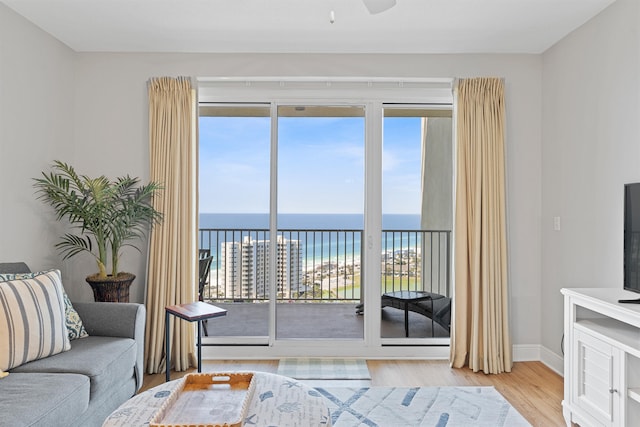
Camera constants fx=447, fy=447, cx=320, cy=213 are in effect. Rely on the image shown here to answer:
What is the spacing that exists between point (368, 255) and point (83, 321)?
2.23m

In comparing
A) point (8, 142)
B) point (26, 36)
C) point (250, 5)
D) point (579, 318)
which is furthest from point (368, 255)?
point (26, 36)

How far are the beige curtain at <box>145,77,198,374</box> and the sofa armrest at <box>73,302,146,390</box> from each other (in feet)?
2.27

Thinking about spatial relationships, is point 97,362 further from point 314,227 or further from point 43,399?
point 314,227

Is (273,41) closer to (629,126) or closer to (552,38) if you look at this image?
(552,38)

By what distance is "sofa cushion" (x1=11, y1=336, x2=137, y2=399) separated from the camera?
231 centimetres

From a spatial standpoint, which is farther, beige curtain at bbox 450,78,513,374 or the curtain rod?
the curtain rod

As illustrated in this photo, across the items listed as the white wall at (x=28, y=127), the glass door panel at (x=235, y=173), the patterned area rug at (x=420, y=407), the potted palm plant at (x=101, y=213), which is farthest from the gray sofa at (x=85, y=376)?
the patterned area rug at (x=420, y=407)

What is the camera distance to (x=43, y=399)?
1952mm

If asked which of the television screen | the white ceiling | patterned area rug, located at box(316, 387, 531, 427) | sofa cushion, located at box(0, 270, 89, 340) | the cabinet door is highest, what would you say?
the white ceiling

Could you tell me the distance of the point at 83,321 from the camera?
2885 mm

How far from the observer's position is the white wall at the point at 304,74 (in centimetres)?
377

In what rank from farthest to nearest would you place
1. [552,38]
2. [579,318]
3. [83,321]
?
[552,38]
[83,321]
[579,318]

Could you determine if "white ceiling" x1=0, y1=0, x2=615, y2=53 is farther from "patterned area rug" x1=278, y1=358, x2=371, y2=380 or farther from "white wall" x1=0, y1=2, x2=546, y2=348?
"patterned area rug" x1=278, y1=358, x2=371, y2=380

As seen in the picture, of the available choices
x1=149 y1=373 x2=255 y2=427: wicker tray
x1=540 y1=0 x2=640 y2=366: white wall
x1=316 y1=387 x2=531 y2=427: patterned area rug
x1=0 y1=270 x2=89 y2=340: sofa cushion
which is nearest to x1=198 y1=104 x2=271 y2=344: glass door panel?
x1=316 y1=387 x2=531 y2=427: patterned area rug
